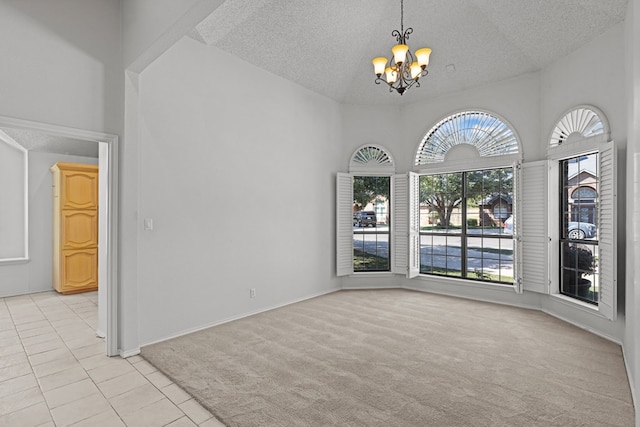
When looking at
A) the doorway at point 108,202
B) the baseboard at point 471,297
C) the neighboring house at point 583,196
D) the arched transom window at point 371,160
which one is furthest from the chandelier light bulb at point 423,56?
the baseboard at point 471,297

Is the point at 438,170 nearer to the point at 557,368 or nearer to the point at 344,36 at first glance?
the point at 344,36

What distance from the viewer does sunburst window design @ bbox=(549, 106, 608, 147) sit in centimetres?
380

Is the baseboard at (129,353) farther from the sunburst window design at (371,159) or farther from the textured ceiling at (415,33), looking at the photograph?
the sunburst window design at (371,159)

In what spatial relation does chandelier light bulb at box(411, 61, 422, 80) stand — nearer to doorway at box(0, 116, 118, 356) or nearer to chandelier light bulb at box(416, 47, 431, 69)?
chandelier light bulb at box(416, 47, 431, 69)

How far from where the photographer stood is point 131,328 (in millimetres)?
3291

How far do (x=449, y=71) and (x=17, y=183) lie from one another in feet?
24.8

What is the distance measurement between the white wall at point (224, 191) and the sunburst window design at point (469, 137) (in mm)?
1923

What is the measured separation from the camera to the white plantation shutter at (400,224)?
235 inches

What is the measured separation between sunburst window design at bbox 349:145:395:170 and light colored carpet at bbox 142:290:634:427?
2794mm

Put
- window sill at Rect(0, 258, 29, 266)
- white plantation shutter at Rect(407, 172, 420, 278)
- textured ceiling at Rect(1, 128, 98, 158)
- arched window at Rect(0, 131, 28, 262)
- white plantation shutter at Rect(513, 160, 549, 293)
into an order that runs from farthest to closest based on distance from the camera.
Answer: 1. white plantation shutter at Rect(407, 172, 420, 278)
2. arched window at Rect(0, 131, 28, 262)
3. window sill at Rect(0, 258, 29, 266)
4. textured ceiling at Rect(1, 128, 98, 158)
5. white plantation shutter at Rect(513, 160, 549, 293)

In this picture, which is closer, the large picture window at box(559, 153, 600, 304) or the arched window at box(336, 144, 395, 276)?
the large picture window at box(559, 153, 600, 304)

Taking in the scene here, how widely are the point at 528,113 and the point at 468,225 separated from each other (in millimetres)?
1943

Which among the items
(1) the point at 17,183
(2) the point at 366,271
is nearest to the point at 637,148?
(2) the point at 366,271

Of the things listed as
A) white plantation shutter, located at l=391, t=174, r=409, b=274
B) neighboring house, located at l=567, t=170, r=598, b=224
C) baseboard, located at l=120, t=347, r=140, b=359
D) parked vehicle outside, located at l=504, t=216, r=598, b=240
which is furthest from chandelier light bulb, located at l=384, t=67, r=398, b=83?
baseboard, located at l=120, t=347, r=140, b=359
